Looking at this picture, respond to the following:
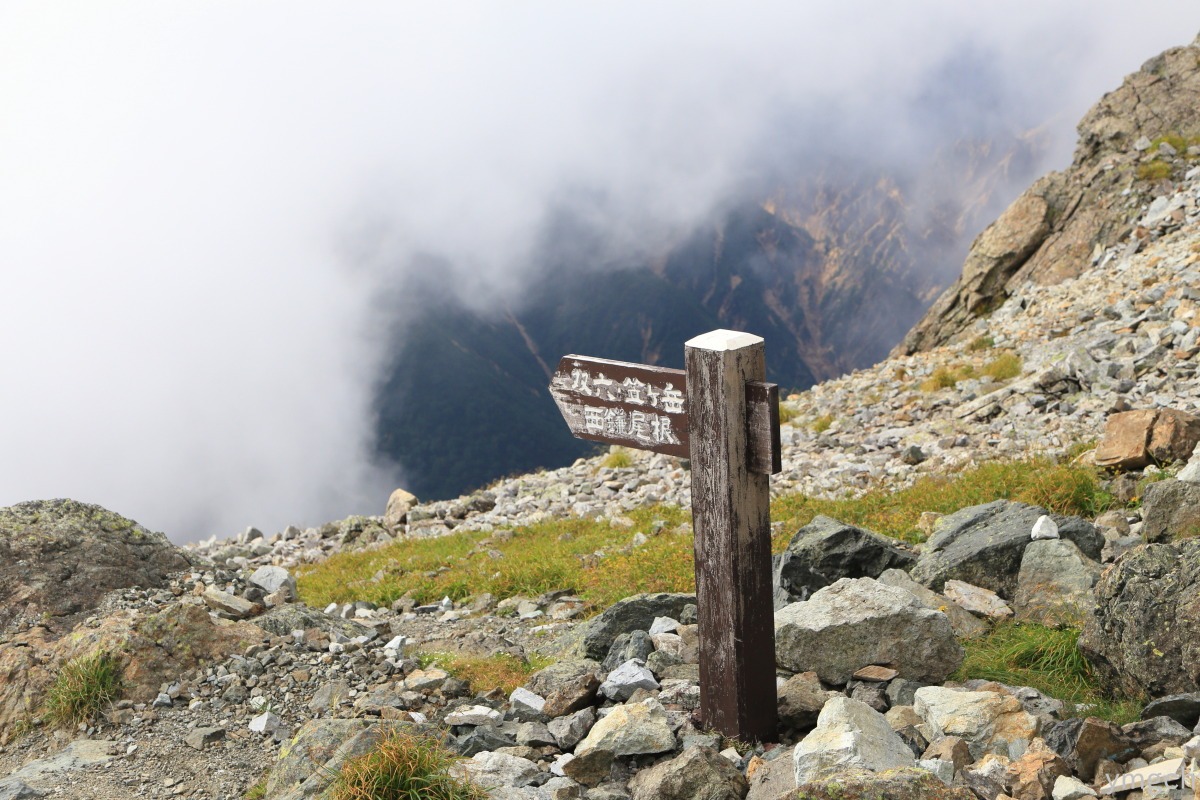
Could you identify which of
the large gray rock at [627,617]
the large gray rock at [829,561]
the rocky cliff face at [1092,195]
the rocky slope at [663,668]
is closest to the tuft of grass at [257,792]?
the rocky slope at [663,668]

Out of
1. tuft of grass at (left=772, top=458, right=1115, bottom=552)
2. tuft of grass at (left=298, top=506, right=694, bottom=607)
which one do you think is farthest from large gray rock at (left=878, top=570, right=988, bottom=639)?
tuft of grass at (left=298, top=506, right=694, bottom=607)

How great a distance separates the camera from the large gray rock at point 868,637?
6.64 meters

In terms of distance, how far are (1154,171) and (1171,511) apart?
76.9 ft

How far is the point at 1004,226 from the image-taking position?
30.6 m

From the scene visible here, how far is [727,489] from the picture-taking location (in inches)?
233

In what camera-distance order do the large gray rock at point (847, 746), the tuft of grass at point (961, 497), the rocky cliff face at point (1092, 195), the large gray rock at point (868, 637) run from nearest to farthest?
1. the large gray rock at point (847, 746)
2. the large gray rock at point (868, 637)
3. the tuft of grass at point (961, 497)
4. the rocky cliff face at point (1092, 195)

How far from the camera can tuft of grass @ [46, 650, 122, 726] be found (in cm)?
796

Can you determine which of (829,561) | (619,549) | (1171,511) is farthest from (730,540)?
(619,549)

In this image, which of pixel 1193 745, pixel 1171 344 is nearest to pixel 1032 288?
pixel 1171 344

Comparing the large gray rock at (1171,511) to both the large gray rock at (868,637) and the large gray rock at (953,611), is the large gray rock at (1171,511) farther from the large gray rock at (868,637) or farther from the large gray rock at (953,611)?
the large gray rock at (868,637)

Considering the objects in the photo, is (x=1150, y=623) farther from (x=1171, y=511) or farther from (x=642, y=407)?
(x=642, y=407)

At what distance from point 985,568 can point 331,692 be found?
19.1 feet

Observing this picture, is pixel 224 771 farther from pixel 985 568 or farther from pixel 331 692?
pixel 985 568

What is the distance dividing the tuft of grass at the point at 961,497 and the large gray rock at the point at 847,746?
18.8 feet
